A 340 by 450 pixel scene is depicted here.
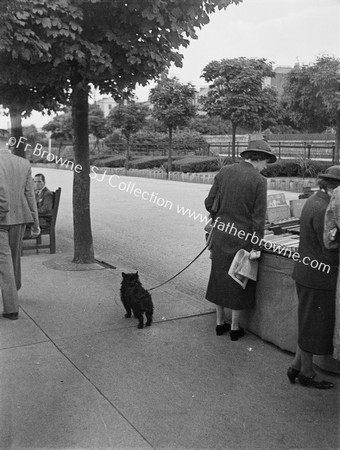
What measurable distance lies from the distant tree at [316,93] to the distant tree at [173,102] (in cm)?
513

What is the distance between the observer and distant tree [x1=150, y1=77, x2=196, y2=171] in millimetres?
27453

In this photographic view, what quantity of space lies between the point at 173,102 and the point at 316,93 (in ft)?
26.0

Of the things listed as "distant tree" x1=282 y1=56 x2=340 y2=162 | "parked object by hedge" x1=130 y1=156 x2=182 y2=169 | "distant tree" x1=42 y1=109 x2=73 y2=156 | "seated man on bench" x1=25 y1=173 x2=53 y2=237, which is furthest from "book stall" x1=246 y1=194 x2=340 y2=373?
"distant tree" x1=42 y1=109 x2=73 y2=156

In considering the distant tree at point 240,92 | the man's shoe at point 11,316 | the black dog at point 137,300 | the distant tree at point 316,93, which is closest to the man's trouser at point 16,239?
the man's shoe at point 11,316

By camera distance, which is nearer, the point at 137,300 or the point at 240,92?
the point at 137,300

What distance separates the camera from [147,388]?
3.85m

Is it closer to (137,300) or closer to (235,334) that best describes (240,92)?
(137,300)

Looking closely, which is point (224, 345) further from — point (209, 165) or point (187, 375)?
point (209, 165)

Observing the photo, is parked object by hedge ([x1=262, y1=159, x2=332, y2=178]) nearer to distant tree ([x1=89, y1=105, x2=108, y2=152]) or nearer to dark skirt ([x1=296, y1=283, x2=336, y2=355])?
dark skirt ([x1=296, y1=283, x2=336, y2=355])

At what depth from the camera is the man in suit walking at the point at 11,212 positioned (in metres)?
5.22

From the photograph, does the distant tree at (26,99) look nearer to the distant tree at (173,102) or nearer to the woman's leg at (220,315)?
the woman's leg at (220,315)

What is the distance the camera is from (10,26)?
5336mm

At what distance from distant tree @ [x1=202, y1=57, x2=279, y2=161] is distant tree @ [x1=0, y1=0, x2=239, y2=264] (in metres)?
→ 16.4

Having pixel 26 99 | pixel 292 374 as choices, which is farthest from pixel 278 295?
pixel 26 99
